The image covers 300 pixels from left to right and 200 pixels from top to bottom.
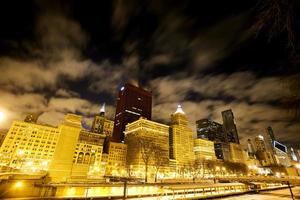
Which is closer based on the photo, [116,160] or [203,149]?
[116,160]

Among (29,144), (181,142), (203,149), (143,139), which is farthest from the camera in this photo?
(203,149)

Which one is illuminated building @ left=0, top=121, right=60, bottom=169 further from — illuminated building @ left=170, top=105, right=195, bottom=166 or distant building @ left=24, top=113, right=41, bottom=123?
illuminated building @ left=170, top=105, right=195, bottom=166

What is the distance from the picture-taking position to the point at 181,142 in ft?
518

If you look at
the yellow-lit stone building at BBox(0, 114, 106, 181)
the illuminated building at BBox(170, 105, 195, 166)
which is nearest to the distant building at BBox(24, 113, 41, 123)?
the yellow-lit stone building at BBox(0, 114, 106, 181)

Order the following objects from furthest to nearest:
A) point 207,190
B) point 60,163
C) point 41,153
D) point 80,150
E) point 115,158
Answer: point 115,158 < point 80,150 < point 41,153 < point 60,163 < point 207,190

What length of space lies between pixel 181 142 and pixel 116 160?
215 feet

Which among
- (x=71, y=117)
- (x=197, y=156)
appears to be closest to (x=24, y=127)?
(x=71, y=117)

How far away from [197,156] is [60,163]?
143 meters

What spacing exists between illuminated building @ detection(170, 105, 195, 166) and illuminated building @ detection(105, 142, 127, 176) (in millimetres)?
47889

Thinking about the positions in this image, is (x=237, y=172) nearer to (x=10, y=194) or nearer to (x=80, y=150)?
(x=80, y=150)

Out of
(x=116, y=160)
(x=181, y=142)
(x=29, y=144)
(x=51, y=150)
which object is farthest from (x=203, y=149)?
(x=29, y=144)

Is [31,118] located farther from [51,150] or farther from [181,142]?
[181,142]

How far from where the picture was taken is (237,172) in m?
143

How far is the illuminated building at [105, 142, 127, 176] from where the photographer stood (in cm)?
12372
